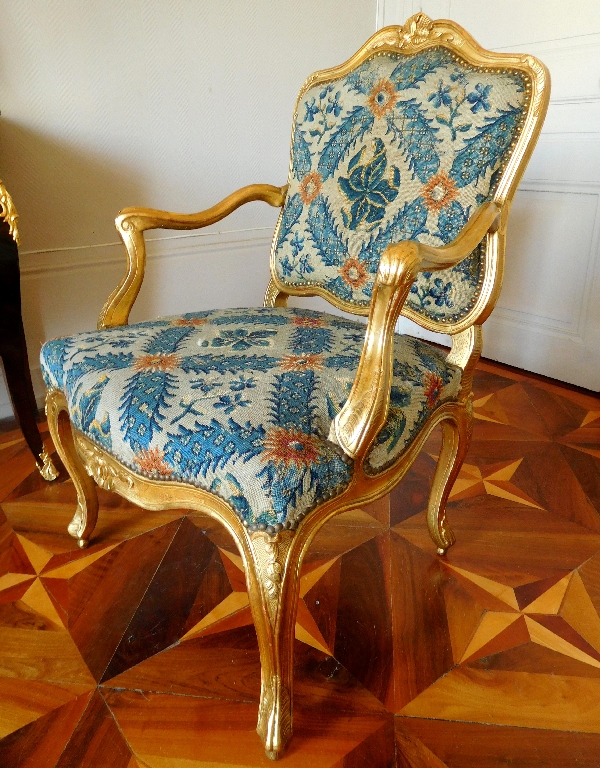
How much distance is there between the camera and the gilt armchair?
655 millimetres

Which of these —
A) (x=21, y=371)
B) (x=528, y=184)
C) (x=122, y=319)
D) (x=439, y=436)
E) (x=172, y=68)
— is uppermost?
(x=172, y=68)

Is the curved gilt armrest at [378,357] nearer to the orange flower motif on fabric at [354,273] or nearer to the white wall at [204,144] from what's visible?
the orange flower motif on fabric at [354,273]

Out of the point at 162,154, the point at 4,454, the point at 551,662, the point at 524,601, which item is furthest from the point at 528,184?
the point at 4,454

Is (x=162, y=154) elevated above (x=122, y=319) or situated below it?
above

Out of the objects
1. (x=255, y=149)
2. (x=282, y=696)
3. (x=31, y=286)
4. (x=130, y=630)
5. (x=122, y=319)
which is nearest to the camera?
(x=282, y=696)

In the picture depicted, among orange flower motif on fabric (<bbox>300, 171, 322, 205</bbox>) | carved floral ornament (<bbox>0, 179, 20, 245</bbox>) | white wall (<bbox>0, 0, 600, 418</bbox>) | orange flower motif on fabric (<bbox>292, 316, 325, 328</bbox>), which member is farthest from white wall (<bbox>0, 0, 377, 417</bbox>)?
orange flower motif on fabric (<bbox>292, 316, 325, 328</bbox>)

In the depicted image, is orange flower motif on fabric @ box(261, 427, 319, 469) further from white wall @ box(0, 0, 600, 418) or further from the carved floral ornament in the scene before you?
white wall @ box(0, 0, 600, 418)

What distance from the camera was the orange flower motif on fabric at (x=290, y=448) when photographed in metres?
0.63

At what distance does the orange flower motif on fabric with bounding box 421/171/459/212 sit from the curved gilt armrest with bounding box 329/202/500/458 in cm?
23

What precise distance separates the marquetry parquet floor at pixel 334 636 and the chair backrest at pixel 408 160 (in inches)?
17.5

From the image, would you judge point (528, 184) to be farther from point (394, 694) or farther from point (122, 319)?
point (394, 694)

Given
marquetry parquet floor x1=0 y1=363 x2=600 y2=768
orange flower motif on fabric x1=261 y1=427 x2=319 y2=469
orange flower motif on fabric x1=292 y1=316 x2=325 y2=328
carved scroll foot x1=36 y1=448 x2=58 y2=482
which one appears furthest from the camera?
carved scroll foot x1=36 y1=448 x2=58 y2=482

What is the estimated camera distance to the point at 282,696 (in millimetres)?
704

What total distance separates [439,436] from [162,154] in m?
1.08
